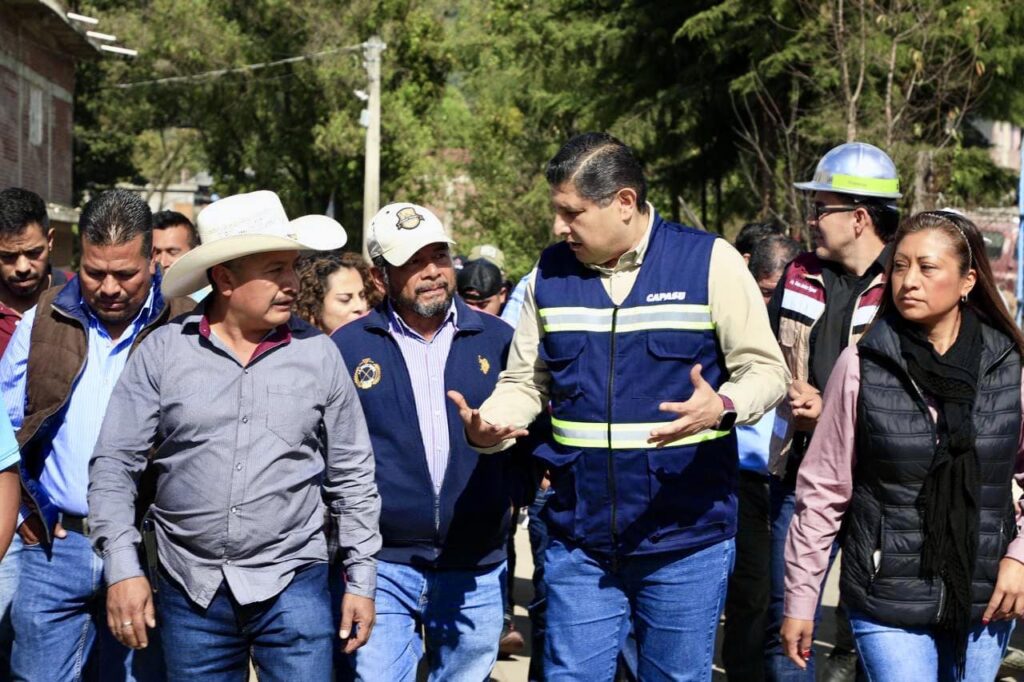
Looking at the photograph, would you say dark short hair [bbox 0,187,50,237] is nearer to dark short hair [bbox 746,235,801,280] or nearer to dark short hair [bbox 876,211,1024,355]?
dark short hair [bbox 746,235,801,280]

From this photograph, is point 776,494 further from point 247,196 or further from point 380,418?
point 247,196

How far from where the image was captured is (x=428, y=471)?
15.4ft

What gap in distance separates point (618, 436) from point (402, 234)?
3.77ft

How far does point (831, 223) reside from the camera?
5234 mm

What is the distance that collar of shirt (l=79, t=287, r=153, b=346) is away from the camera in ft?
15.7

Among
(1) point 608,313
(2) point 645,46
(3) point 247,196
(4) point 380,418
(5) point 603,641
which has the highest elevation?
(2) point 645,46

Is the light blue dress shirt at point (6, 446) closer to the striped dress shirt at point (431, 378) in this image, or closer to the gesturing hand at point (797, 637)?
the striped dress shirt at point (431, 378)

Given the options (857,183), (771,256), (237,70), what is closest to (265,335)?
(857,183)

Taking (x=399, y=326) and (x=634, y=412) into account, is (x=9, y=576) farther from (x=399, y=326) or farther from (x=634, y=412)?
(x=634, y=412)

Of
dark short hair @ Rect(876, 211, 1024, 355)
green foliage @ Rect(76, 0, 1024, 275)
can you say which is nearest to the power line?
green foliage @ Rect(76, 0, 1024, 275)

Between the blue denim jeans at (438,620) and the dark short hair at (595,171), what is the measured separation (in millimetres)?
1423

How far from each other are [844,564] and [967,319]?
816 millimetres

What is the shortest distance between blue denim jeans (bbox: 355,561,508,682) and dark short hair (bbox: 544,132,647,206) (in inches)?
56.0

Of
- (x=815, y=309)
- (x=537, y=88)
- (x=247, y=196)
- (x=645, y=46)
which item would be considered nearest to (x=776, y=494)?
(x=815, y=309)
